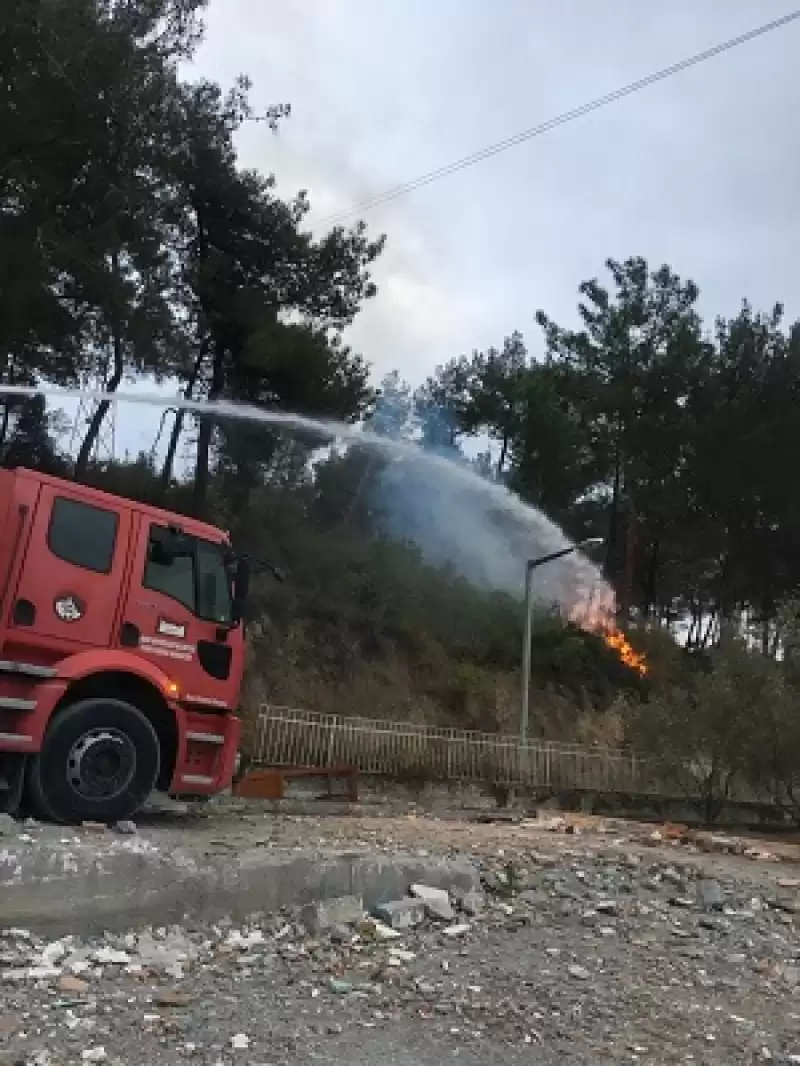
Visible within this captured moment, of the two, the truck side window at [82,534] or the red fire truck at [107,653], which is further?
the truck side window at [82,534]

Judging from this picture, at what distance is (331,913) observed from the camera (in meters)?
7.00

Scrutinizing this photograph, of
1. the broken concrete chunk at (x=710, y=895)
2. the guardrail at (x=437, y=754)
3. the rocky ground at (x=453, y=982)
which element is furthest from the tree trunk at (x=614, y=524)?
the rocky ground at (x=453, y=982)

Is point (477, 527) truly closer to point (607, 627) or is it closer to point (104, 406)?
point (607, 627)

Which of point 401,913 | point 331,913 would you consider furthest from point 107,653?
point 401,913

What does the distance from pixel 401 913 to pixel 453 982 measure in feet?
3.17

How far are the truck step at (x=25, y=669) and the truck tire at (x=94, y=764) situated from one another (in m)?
0.39

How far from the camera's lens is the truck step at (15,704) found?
8695 mm

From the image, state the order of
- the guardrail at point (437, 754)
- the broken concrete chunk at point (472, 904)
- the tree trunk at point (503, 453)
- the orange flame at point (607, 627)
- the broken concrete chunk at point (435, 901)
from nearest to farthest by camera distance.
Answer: the broken concrete chunk at point (435, 901)
the broken concrete chunk at point (472, 904)
the guardrail at point (437, 754)
the orange flame at point (607, 627)
the tree trunk at point (503, 453)

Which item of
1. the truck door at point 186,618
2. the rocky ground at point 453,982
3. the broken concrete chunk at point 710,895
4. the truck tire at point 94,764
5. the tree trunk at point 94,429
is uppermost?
the tree trunk at point 94,429

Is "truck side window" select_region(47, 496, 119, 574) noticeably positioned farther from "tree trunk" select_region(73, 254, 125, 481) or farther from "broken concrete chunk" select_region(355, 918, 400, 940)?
"tree trunk" select_region(73, 254, 125, 481)

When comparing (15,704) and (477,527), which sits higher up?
(477,527)

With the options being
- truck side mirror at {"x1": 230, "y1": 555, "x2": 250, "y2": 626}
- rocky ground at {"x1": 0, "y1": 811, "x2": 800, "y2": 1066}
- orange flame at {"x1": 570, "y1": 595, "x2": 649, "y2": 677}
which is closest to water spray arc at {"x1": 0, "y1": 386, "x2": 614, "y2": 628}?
orange flame at {"x1": 570, "y1": 595, "x2": 649, "y2": 677}

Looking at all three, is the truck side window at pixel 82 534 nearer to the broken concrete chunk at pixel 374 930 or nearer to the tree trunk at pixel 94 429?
the broken concrete chunk at pixel 374 930

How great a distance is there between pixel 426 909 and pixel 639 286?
135 ft
